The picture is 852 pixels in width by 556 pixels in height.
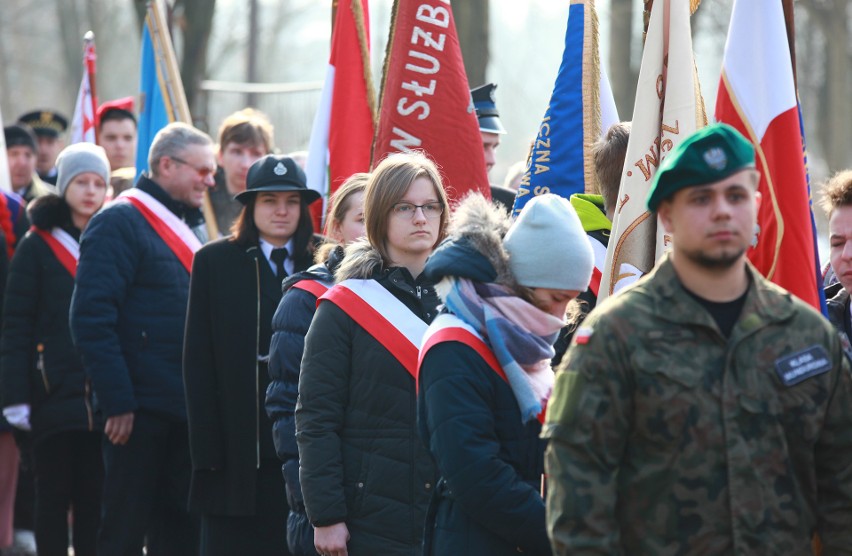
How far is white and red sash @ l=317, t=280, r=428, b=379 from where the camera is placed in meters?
4.59

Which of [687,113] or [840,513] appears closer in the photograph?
[840,513]

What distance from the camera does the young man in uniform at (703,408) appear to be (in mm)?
3104

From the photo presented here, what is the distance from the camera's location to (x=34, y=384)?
758 centimetres

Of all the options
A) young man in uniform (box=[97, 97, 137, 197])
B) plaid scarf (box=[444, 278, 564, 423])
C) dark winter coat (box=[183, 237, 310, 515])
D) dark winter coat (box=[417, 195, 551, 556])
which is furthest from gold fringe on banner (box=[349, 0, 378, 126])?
plaid scarf (box=[444, 278, 564, 423])

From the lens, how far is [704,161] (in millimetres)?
3152

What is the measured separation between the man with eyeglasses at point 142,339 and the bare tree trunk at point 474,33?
6.39 meters

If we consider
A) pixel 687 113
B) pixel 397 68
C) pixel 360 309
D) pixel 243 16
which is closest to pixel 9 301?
pixel 397 68

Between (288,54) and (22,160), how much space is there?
4498cm

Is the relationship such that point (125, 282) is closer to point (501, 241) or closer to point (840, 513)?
point (501, 241)

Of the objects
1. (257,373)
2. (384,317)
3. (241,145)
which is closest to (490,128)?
(241,145)

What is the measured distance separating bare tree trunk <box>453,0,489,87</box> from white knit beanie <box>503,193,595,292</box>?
929 centimetres

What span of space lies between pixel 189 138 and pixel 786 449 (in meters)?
4.41

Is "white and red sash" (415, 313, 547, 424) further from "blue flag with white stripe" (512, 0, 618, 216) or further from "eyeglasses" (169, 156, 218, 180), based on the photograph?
"eyeglasses" (169, 156, 218, 180)

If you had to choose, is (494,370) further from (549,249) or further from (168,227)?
(168,227)
